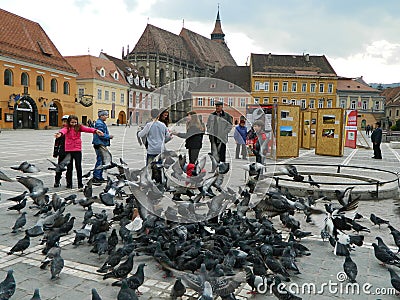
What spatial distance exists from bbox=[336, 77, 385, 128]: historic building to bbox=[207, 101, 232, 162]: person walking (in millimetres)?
73563

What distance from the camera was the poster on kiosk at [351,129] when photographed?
24.5 m

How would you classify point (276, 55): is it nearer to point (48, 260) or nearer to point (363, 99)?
point (363, 99)

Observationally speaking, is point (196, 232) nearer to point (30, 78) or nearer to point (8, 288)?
point (8, 288)

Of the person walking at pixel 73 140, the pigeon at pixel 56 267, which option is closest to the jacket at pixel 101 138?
the person walking at pixel 73 140

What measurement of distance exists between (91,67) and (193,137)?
170 feet

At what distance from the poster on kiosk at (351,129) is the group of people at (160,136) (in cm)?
1618

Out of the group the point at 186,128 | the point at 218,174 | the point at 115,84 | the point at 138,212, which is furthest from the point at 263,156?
the point at 115,84

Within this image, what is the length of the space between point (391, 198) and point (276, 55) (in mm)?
65222

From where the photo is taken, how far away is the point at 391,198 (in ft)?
28.3

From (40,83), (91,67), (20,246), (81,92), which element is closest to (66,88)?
(40,83)

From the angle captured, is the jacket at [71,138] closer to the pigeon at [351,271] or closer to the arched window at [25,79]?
the pigeon at [351,271]

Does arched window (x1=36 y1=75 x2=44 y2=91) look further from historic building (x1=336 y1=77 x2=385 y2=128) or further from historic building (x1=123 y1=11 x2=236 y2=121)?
historic building (x1=336 y1=77 x2=385 y2=128)

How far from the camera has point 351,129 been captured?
1040 inches

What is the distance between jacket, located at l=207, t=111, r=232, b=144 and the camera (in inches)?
328
